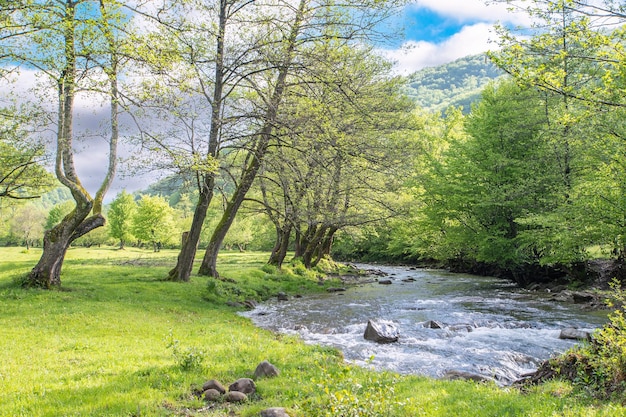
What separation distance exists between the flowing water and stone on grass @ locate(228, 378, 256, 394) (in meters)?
2.37

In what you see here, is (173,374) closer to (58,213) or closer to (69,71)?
(69,71)

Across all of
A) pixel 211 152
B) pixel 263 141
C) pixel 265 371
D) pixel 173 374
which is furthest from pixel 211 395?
pixel 263 141

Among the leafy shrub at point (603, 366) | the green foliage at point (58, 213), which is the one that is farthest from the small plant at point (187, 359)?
the green foliage at point (58, 213)

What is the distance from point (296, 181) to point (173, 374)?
14767mm

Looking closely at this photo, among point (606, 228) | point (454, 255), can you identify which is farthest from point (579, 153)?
point (454, 255)

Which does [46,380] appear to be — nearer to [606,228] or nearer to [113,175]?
[113,175]

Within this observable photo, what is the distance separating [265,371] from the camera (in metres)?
8.16

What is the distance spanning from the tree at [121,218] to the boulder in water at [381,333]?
77467 mm

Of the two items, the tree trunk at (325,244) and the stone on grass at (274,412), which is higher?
the tree trunk at (325,244)

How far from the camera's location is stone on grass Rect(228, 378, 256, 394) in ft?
24.0

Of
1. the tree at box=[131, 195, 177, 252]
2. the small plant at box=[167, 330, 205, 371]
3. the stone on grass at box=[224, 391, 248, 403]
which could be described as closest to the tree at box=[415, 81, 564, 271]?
the small plant at box=[167, 330, 205, 371]

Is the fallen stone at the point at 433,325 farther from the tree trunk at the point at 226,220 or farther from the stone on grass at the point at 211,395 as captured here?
the tree trunk at the point at 226,220

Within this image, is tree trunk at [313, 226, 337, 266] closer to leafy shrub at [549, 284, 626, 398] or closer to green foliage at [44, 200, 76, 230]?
leafy shrub at [549, 284, 626, 398]

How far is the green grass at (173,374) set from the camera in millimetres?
6059
